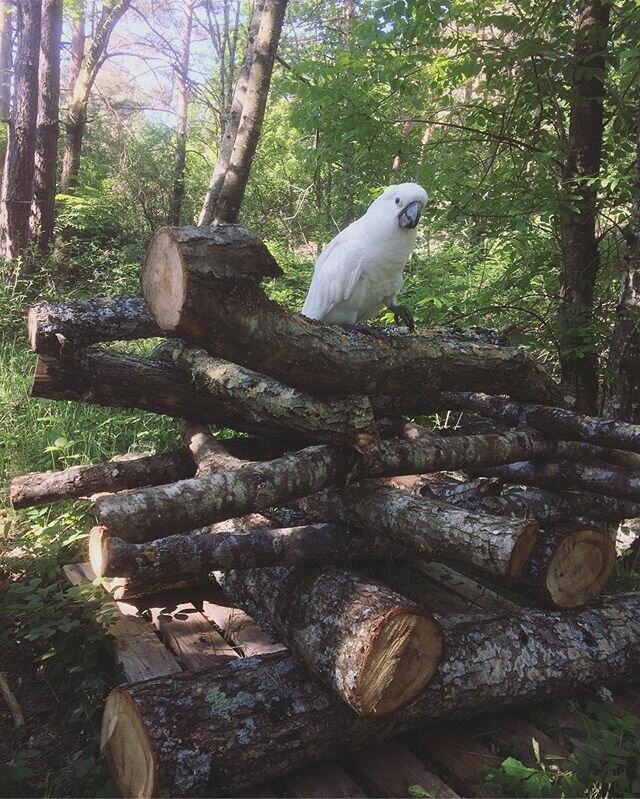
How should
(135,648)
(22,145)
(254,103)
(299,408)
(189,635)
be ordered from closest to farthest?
(299,408) < (135,648) < (189,635) < (254,103) < (22,145)

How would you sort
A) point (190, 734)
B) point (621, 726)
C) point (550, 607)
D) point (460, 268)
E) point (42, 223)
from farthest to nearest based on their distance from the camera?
point (42, 223)
point (460, 268)
point (550, 607)
point (621, 726)
point (190, 734)

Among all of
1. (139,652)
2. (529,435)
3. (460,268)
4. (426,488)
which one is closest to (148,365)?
(139,652)

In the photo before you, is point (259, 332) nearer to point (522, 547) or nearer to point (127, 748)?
point (522, 547)

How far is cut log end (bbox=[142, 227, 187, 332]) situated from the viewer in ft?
6.73

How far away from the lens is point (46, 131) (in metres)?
8.56

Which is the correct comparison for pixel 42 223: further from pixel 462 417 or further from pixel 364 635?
pixel 364 635

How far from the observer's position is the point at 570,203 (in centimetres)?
401

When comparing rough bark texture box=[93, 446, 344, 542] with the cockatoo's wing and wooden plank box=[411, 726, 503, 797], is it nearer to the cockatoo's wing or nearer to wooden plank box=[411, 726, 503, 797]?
wooden plank box=[411, 726, 503, 797]

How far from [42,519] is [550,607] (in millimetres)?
3191

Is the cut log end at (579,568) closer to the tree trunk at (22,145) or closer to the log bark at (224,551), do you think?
the log bark at (224,551)

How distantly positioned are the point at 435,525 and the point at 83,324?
2.02 metres

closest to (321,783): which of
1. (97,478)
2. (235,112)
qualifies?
(97,478)

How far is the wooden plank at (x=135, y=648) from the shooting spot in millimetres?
2617

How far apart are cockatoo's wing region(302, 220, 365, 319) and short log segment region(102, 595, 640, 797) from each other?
1909 mm
